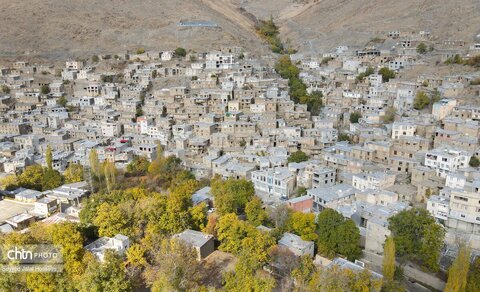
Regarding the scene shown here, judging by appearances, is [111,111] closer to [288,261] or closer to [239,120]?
[239,120]

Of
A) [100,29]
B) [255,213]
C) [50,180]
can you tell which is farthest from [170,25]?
[255,213]

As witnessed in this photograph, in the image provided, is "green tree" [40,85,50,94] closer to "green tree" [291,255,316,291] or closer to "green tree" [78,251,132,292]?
"green tree" [78,251,132,292]

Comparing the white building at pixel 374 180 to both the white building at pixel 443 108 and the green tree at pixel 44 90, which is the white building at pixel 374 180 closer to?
the white building at pixel 443 108

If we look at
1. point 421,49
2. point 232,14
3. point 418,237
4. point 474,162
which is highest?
point 232,14

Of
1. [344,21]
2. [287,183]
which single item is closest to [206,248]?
[287,183]

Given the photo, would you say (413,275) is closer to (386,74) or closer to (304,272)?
(304,272)

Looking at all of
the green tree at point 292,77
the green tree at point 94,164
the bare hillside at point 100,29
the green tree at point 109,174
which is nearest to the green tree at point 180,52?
the bare hillside at point 100,29
